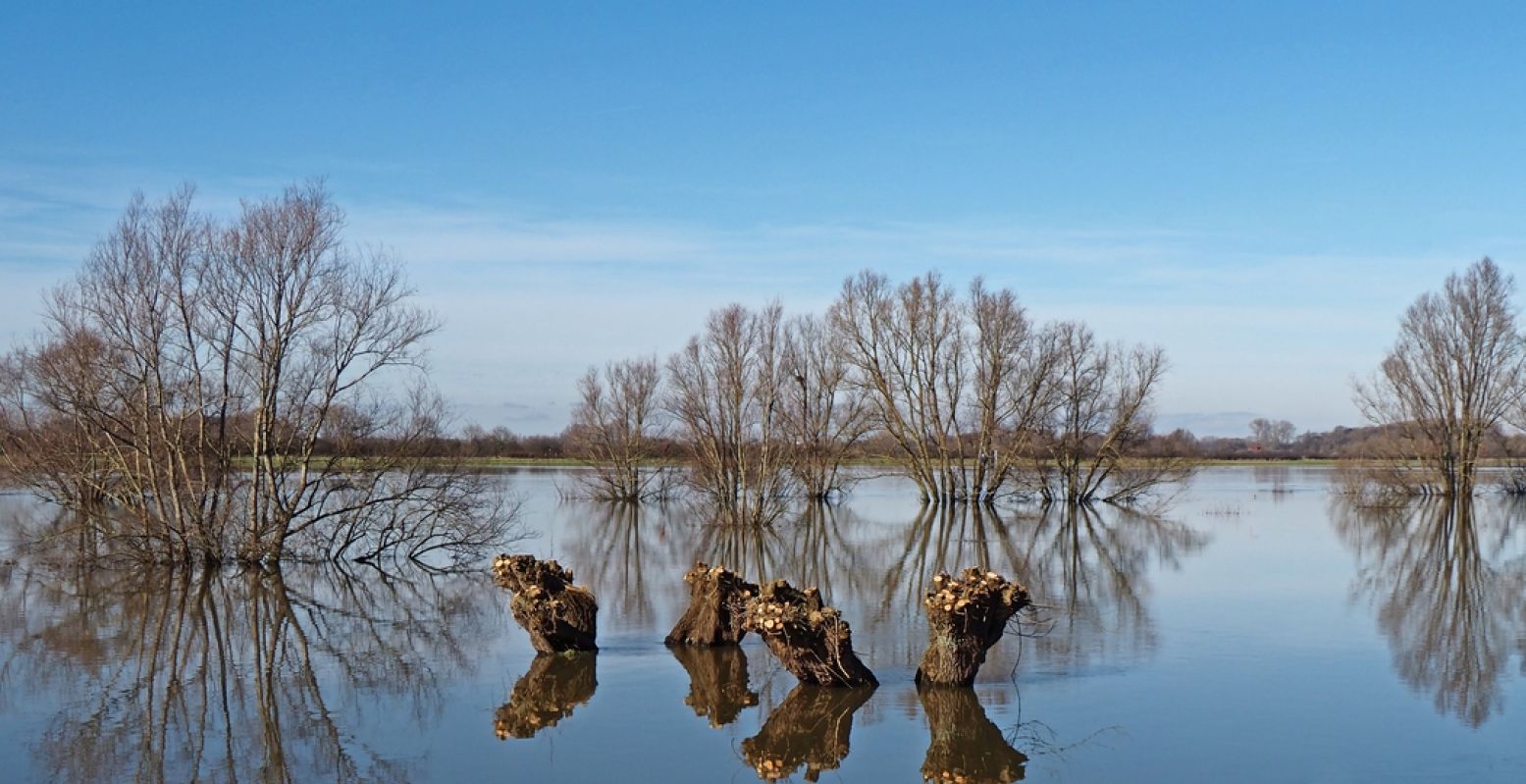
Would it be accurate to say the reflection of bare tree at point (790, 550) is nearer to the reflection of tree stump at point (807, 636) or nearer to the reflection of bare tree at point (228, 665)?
the reflection of tree stump at point (807, 636)

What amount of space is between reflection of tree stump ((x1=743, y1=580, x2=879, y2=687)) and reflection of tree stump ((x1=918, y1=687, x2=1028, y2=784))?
66cm

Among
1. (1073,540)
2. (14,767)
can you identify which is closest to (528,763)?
(14,767)

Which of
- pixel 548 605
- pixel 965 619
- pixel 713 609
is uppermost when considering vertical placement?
pixel 965 619

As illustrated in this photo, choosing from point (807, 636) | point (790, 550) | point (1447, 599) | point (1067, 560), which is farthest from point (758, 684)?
point (790, 550)

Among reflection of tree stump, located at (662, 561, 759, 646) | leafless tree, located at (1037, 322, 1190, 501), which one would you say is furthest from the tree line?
reflection of tree stump, located at (662, 561, 759, 646)

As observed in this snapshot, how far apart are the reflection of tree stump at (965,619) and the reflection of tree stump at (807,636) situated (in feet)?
2.01

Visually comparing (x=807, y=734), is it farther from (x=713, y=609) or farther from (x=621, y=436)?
(x=621, y=436)

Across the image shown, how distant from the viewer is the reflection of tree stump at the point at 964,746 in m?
8.44

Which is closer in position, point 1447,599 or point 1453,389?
point 1447,599

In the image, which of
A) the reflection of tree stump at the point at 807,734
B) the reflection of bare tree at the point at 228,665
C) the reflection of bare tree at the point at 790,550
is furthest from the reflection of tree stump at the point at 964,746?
the reflection of bare tree at the point at 790,550

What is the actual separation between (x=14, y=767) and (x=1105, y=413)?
38.3 metres

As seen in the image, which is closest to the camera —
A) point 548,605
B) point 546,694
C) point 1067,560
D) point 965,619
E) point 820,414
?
point 965,619

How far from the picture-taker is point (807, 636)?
417 inches

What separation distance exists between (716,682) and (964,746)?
3.07m
